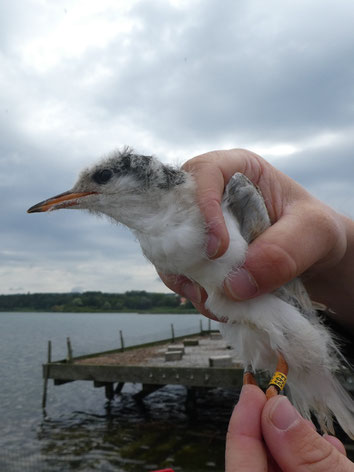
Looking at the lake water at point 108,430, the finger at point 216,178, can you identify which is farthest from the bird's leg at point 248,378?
the lake water at point 108,430

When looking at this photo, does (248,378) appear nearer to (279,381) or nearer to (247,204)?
(279,381)

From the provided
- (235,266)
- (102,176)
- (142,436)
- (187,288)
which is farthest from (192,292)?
(142,436)

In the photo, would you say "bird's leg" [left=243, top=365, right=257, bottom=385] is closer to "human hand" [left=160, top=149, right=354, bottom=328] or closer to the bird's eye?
"human hand" [left=160, top=149, right=354, bottom=328]

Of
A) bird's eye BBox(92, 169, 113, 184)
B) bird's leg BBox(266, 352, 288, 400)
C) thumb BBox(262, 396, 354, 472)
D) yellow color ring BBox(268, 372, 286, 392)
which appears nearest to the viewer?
thumb BBox(262, 396, 354, 472)

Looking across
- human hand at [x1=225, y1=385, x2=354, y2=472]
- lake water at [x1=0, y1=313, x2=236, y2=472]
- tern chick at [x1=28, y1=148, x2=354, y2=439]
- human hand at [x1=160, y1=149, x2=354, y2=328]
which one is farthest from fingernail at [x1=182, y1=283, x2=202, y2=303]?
lake water at [x1=0, y1=313, x2=236, y2=472]

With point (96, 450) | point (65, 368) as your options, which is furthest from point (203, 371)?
point (65, 368)

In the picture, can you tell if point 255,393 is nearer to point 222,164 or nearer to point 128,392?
point 222,164

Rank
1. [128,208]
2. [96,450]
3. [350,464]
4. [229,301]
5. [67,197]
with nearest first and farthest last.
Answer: [350,464] → [229,301] → [128,208] → [67,197] → [96,450]
